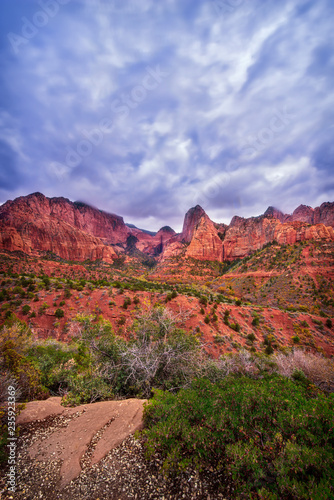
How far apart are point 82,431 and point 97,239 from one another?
4647 inches

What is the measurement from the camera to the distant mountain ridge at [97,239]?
66500 millimetres

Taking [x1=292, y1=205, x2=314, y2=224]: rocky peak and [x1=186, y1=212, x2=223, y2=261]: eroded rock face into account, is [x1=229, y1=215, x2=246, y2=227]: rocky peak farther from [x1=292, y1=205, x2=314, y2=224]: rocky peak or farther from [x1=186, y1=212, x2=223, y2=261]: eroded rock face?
[x1=292, y1=205, x2=314, y2=224]: rocky peak

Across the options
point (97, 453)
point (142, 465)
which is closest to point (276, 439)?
point (142, 465)

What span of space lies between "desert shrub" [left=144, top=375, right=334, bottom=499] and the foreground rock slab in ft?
2.46

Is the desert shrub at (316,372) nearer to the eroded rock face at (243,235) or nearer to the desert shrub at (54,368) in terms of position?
the desert shrub at (54,368)

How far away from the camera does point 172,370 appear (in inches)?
315

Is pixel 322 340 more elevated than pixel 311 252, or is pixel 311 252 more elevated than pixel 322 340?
pixel 311 252

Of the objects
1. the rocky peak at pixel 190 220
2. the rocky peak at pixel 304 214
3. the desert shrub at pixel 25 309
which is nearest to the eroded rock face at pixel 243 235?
the rocky peak at pixel 304 214

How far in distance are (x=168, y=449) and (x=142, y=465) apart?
1.90 feet

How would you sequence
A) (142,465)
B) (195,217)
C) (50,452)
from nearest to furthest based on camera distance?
(142,465) < (50,452) < (195,217)

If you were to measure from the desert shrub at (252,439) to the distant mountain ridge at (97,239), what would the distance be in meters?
69.8

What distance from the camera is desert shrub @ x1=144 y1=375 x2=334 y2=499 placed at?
8.09 ft

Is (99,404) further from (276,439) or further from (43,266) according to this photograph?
(43,266)

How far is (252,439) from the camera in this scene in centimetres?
317
